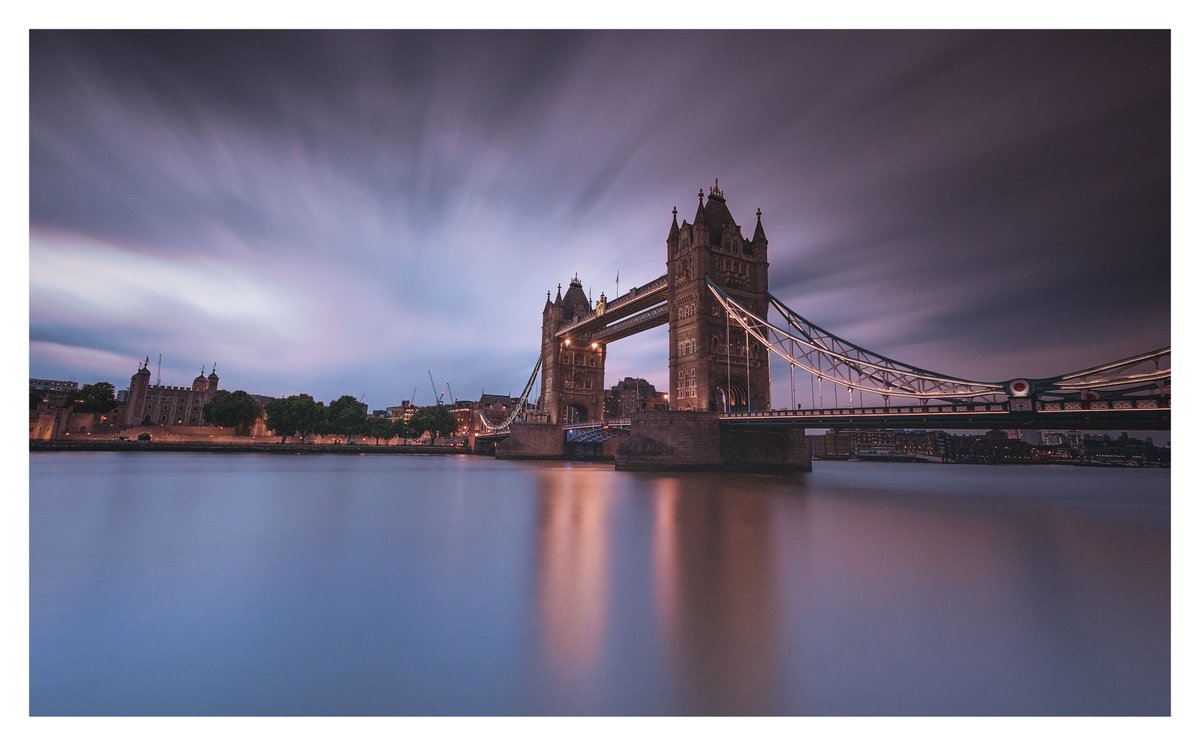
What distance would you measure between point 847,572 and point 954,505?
48.9 feet

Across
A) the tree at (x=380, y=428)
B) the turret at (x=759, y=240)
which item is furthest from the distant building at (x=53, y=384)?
the turret at (x=759, y=240)

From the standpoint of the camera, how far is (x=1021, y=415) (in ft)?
56.2

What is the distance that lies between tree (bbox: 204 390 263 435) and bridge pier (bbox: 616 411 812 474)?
57.3m

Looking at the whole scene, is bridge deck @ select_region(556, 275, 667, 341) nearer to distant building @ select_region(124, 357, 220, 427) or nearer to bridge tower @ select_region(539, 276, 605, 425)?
bridge tower @ select_region(539, 276, 605, 425)

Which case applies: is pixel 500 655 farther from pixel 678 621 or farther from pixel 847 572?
pixel 847 572

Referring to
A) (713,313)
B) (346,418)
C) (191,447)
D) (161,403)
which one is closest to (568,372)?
(713,313)

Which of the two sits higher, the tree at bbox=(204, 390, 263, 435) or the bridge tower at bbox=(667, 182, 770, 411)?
the bridge tower at bbox=(667, 182, 770, 411)

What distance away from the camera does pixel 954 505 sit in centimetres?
1972

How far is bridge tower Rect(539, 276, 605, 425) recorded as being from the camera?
56125 millimetres

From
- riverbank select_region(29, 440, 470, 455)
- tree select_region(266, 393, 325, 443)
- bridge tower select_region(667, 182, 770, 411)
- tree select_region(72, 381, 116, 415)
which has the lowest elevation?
riverbank select_region(29, 440, 470, 455)

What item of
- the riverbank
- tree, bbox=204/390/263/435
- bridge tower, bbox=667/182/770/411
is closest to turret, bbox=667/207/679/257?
bridge tower, bbox=667/182/770/411

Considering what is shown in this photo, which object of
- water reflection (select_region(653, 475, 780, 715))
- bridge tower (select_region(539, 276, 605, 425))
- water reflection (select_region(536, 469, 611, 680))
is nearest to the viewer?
water reflection (select_region(653, 475, 780, 715))

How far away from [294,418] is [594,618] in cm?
6809

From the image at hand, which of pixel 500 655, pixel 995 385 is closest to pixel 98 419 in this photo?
pixel 500 655
